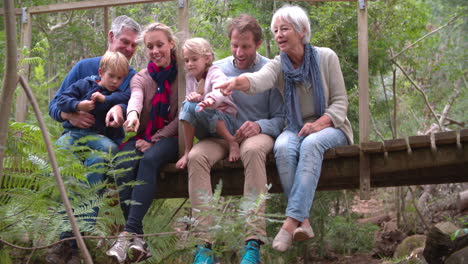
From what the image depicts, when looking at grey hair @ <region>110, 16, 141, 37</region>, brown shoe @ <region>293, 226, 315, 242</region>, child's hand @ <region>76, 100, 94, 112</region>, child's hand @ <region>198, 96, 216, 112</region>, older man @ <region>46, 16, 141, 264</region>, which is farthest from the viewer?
grey hair @ <region>110, 16, 141, 37</region>

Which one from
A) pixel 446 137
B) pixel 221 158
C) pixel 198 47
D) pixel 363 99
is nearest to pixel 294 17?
pixel 198 47

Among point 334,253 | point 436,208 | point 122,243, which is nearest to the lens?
point 122,243

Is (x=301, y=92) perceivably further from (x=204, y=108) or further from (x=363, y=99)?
(x=204, y=108)

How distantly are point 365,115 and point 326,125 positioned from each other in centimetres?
42

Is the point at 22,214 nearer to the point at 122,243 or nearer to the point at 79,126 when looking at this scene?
the point at 122,243

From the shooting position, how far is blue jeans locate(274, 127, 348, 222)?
144 inches

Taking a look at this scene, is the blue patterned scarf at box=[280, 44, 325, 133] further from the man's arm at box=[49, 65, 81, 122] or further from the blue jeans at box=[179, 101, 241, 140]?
the man's arm at box=[49, 65, 81, 122]

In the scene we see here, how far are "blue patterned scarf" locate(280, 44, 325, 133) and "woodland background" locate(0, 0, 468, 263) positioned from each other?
2.23 feet

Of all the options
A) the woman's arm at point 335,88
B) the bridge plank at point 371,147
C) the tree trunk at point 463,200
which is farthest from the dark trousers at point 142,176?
the tree trunk at point 463,200

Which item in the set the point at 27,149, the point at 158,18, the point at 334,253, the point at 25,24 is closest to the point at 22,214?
the point at 27,149

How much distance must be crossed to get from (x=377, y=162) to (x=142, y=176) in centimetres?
169

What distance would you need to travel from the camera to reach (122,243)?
3.47 metres

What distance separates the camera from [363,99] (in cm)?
434

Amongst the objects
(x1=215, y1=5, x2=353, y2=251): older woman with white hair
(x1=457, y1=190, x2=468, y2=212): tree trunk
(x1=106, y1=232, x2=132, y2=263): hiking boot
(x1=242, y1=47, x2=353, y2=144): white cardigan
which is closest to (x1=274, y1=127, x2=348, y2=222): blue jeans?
(x1=215, y1=5, x2=353, y2=251): older woman with white hair
